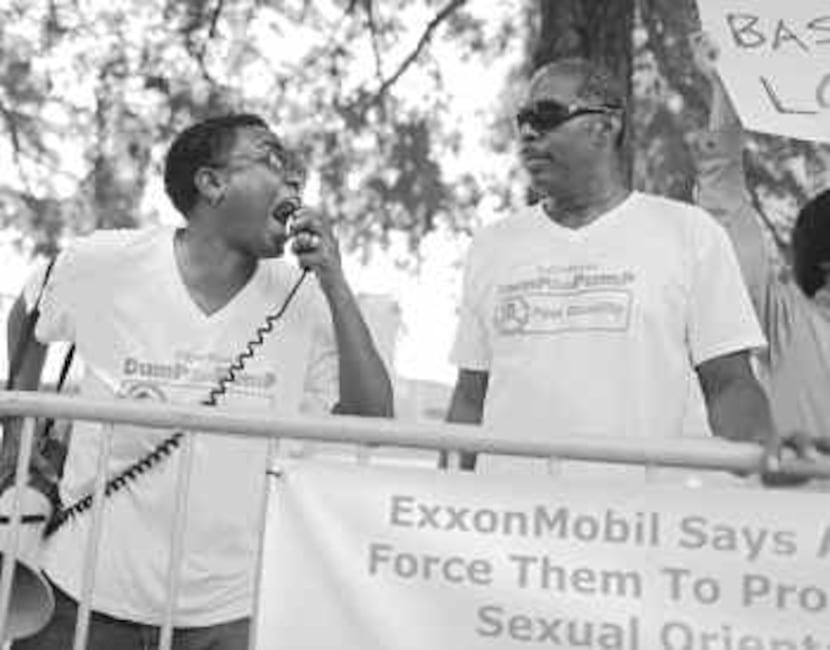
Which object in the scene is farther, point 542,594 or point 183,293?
point 183,293

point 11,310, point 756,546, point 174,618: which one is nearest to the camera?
point 756,546

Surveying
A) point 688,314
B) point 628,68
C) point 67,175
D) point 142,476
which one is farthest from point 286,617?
point 67,175

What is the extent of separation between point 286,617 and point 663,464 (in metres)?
0.72

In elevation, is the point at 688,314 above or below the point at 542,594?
above

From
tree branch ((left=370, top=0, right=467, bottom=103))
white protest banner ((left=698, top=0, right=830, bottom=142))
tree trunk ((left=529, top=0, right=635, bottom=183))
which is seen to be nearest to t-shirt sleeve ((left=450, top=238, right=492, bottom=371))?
white protest banner ((left=698, top=0, right=830, bottom=142))

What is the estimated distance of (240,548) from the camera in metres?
3.10

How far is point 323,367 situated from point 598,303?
643 mm

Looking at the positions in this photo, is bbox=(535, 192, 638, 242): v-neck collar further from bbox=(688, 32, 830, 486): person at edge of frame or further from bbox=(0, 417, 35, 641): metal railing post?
bbox=(0, 417, 35, 641): metal railing post

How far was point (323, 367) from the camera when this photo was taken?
3367 millimetres

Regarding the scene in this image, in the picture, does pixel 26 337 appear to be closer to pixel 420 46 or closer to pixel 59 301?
pixel 59 301

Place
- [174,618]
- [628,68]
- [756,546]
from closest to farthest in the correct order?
[756,546]
[174,618]
[628,68]

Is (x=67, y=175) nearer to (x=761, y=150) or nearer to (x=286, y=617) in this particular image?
(x=761, y=150)

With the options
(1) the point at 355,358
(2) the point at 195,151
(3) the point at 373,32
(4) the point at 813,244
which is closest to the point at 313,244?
(1) the point at 355,358

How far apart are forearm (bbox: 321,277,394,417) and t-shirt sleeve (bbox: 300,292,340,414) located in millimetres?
72
